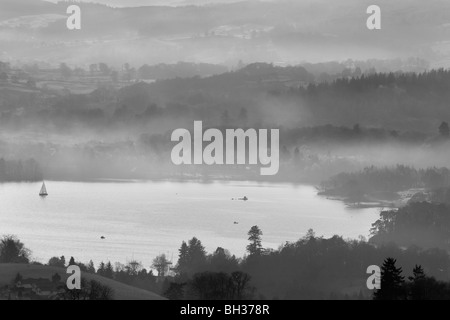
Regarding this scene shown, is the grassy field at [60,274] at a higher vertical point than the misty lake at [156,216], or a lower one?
lower

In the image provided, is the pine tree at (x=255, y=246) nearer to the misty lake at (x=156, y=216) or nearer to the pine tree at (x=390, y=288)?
the misty lake at (x=156, y=216)

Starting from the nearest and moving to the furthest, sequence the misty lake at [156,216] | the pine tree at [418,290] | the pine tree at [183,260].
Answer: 1. the pine tree at [418,290]
2. the pine tree at [183,260]
3. the misty lake at [156,216]

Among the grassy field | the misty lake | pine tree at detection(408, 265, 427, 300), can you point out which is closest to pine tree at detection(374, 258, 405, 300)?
pine tree at detection(408, 265, 427, 300)

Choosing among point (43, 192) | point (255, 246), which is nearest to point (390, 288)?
point (255, 246)

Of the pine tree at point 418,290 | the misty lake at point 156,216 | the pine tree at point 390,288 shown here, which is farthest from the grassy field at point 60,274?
the misty lake at point 156,216

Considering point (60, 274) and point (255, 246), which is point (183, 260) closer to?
point (255, 246)

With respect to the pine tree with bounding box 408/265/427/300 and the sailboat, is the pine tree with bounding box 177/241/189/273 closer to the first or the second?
the pine tree with bounding box 408/265/427/300

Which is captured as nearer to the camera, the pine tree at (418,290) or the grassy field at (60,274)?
the pine tree at (418,290)
